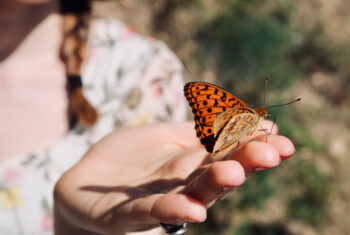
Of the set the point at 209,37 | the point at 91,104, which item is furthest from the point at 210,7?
the point at 91,104

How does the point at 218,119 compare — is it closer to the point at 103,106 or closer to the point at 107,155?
the point at 107,155

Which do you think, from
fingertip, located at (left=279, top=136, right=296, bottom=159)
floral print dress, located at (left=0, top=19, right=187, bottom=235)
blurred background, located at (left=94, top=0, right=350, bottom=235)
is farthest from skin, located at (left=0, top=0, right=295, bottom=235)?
blurred background, located at (left=94, top=0, right=350, bottom=235)

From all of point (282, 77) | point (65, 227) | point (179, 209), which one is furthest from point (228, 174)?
point (282, 77)

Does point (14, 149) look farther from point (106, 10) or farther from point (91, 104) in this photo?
point (106, 10)

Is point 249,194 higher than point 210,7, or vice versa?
point 210,7

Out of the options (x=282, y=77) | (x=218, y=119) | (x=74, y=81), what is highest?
(x=218, y=119)
